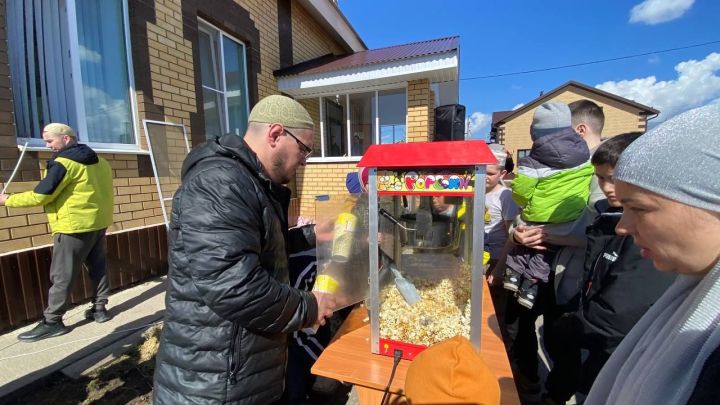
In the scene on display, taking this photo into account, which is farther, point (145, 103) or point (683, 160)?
point (145, 103)

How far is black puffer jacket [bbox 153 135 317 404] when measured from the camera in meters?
1.11

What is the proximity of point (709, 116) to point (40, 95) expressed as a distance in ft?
15.3

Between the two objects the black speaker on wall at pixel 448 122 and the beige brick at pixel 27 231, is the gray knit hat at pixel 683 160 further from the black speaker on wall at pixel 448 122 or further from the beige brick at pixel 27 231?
the black speaker on wall at pixel 448 122

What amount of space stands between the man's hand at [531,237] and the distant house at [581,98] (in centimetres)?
2399

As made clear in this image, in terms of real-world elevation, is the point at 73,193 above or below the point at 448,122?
below

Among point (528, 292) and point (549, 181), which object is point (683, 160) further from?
point (528, 292)

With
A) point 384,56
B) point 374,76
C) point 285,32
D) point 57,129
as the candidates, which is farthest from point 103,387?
point 285,32

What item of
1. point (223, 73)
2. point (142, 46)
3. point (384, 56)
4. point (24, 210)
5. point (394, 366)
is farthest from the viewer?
point (384, 56)

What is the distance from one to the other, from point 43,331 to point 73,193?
1.21 m

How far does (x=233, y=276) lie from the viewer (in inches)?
43.3

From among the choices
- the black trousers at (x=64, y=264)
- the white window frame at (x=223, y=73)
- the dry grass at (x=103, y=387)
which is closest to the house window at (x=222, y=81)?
the white window frame at (x=223, y=73)

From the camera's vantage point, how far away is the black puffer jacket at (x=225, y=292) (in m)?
1.11

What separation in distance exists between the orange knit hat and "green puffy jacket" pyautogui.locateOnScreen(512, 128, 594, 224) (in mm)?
1539

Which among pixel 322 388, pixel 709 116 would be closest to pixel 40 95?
pixel 322 388
